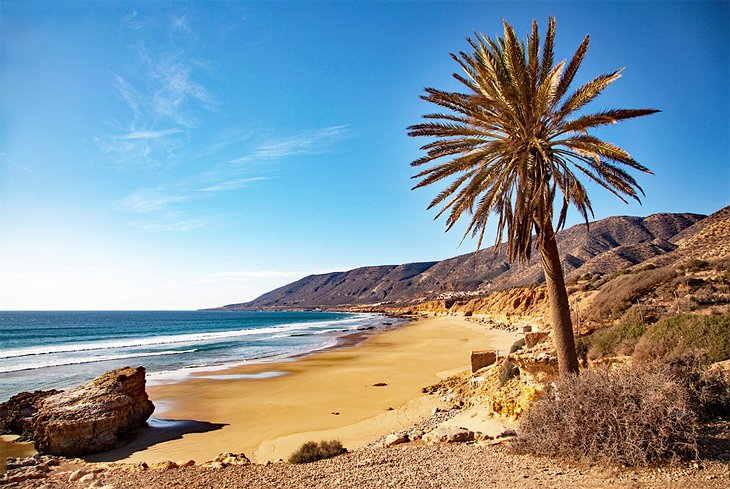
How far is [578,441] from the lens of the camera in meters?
5.75

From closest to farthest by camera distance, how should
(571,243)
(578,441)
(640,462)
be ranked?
(640,462)
(578,441)
(571,243)

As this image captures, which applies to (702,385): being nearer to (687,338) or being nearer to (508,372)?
(687,338)

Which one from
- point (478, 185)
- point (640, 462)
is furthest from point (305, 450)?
point (478, 185)

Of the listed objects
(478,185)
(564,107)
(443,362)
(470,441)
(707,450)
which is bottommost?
(443,362)

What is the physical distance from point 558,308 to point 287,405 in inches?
453

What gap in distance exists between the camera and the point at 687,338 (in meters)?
9.88

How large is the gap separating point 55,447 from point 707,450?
14043mm

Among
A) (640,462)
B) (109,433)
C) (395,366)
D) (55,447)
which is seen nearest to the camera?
(640,462)

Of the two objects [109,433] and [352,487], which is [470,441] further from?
[109,433]

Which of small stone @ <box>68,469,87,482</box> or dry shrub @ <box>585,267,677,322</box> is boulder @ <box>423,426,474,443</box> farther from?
dry shrub @ <box>585,267,677,322</box>

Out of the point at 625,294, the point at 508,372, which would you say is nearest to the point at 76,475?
the point at 508,372

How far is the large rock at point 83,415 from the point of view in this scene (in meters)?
11.0

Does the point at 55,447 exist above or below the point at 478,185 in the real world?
below

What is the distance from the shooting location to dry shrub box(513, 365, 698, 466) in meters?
5.21
